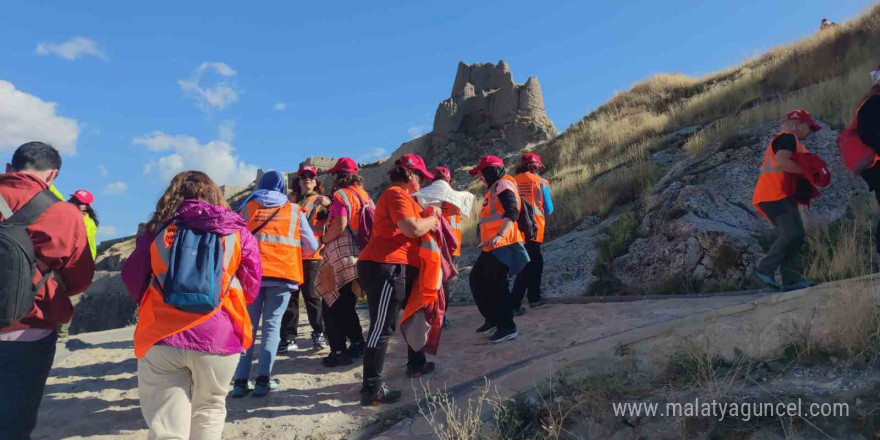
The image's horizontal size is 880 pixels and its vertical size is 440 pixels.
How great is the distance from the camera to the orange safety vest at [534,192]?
20.4 feet

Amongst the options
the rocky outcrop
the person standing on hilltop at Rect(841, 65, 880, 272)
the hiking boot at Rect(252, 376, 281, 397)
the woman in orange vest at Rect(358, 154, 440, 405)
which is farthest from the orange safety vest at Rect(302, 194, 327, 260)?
the person standing on hilltop at Rect(841, 65, 880, 272)

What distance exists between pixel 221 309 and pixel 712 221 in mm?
5755

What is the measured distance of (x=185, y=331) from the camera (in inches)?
108

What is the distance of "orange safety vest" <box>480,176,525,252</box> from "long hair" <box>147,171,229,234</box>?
8.90 feet

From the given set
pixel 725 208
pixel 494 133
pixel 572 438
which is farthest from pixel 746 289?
pixel 494 133

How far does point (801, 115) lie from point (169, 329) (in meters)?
4.99

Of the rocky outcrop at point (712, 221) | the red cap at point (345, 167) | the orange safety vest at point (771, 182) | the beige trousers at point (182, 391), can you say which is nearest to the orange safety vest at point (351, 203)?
the red cap at point (345, 167)

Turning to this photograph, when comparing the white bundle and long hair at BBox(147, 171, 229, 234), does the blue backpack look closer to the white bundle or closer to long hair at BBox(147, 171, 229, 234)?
long hair at BBox(147, 171, 229, 234)

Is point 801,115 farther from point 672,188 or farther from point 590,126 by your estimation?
point 590,126

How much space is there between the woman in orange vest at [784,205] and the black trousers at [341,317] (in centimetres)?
347

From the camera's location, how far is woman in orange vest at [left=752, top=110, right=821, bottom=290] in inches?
186

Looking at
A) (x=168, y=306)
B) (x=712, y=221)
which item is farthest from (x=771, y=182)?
(x=168, y=306)

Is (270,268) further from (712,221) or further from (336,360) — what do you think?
(712,221)

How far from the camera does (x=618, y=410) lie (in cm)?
321
